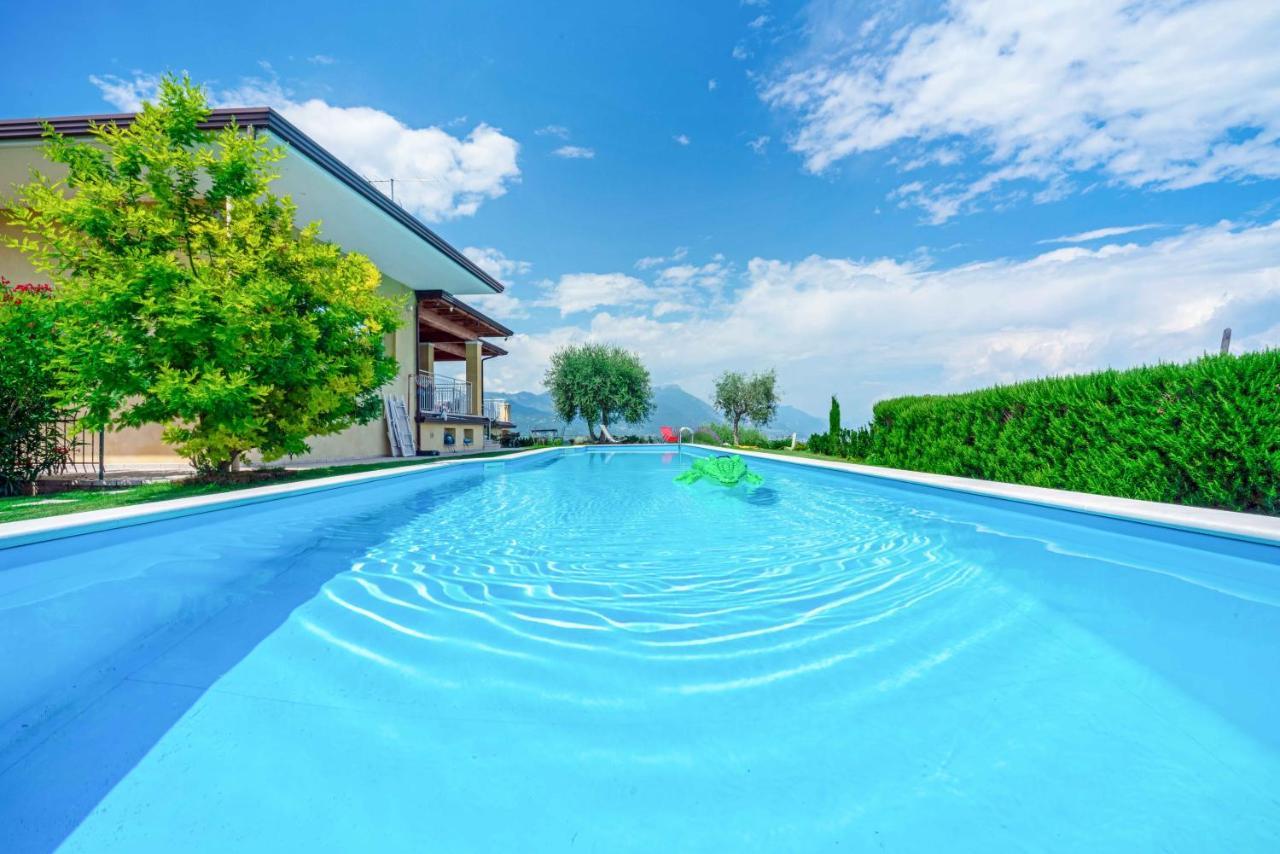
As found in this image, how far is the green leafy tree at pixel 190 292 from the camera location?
18.6 ft

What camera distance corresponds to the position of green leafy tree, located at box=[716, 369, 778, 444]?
34969 mm

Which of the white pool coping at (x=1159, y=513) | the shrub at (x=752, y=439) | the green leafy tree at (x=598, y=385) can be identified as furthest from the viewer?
the green leafy tree at (x=598, y=385)

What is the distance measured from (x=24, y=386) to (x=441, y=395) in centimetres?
1179

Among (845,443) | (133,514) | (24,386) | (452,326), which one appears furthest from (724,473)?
(452,326)

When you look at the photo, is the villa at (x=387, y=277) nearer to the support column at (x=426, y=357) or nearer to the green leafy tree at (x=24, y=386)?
the support column at (x=426, y=357)

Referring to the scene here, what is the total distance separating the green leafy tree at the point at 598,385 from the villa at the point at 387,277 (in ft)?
24.2

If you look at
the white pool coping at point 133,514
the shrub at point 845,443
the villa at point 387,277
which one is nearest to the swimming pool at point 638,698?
the white pool coping at point 133,514

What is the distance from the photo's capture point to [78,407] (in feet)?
19.6

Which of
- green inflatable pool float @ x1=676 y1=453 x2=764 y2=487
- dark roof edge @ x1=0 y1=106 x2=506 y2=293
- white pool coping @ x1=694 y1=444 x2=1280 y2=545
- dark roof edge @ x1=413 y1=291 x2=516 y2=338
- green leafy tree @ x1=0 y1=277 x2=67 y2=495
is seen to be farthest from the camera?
dark roof edge @ x1=413 y1=291 x2=516 y2=338

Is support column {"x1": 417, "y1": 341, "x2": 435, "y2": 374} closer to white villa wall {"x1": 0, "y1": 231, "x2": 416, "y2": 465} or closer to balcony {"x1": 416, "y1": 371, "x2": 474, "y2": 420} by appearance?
balcony {"x1": 416, "y1": 371, "x2": 474, "y2": 420}

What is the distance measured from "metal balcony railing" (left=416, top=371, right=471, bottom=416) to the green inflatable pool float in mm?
10850

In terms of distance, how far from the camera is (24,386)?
6.05m

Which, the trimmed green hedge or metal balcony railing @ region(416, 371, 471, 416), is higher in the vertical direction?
metal balcony railing @ region(416, 371, 471, 416)

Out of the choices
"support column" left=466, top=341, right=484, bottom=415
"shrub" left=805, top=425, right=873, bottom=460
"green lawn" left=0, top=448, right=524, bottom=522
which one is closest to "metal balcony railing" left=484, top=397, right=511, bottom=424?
"support column" left=466, top=341, right=484, bottom=415
